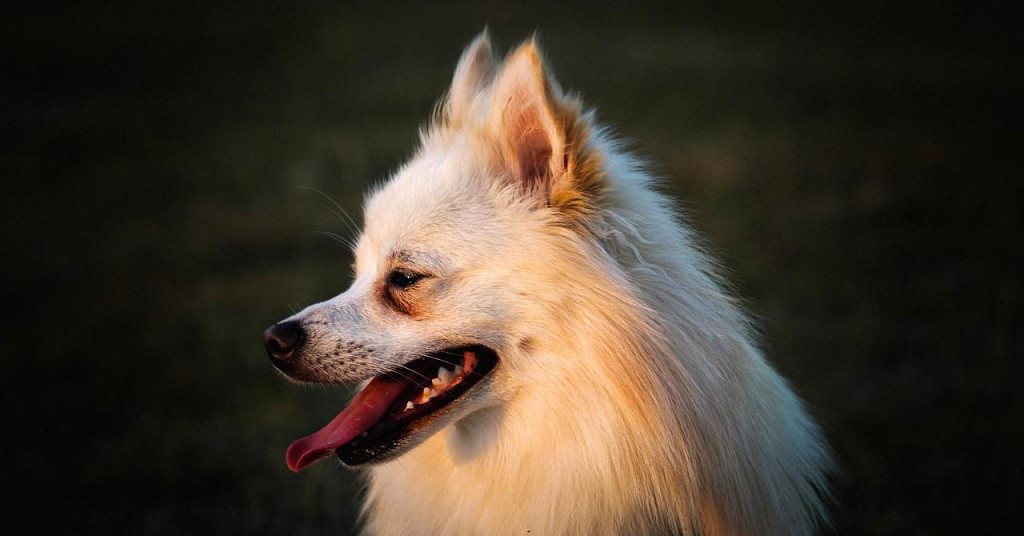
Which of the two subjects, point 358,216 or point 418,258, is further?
point 358,216

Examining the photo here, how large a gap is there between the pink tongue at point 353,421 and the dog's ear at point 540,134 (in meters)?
0.77

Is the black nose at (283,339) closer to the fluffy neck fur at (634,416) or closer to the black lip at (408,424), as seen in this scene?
the black lip at (408,424)

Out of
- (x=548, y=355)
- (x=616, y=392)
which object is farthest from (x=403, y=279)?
(x=616, y=392)

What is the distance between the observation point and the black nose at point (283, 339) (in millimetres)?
2568

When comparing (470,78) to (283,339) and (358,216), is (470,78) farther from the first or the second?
(358,216)

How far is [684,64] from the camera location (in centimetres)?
1526

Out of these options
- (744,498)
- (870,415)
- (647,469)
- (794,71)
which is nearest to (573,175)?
(647,469)

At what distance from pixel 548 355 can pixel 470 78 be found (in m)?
1.15

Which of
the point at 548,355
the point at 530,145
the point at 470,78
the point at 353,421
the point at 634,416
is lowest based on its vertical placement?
the point at 353,421

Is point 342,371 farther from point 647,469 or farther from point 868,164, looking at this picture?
point 868,164

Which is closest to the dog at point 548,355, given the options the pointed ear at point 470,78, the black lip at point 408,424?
the black lip at point 408,424

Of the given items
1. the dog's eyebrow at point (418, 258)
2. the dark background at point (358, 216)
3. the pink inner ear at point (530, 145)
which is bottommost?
the dark background at point (358, 216)

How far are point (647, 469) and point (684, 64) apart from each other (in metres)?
13.8

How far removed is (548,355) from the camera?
7.98ft
